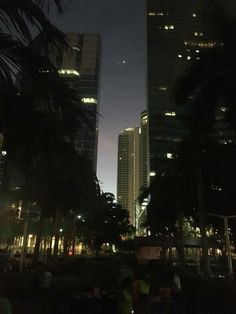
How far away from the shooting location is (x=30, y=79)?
15.4ft

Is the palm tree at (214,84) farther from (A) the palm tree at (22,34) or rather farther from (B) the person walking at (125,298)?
(A) the palm tree at (22,34)

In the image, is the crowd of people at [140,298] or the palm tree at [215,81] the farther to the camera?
the palm tree at [215,81]

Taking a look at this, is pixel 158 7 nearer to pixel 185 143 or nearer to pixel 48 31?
pixel 185 143

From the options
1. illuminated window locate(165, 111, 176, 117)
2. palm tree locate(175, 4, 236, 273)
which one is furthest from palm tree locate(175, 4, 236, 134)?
illuminated window locate(165, 111, 176, 117)

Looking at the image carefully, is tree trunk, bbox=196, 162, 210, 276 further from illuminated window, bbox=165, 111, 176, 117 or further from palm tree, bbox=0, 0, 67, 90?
illuminated window, bbox=165, 111, 176, 117

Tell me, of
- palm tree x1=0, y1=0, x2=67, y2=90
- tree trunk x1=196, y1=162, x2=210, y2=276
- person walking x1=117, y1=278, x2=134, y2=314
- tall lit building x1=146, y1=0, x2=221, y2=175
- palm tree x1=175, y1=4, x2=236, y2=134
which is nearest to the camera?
palm tree x1=0, y1=0, x2=67, y2=90

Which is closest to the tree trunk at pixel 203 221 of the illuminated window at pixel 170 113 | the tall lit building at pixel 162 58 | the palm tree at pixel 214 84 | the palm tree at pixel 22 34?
the palm tree at pixel 214 84

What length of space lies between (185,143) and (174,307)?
69.7 feet

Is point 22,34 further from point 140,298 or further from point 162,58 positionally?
point 162,58

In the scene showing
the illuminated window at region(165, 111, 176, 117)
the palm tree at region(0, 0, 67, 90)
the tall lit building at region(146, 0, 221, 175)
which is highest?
the tall lit building at region(146, 0, 221, 175)

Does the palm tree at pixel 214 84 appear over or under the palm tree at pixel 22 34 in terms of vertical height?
over

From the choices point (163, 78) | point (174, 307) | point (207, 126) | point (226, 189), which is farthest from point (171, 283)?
point (163, 78)

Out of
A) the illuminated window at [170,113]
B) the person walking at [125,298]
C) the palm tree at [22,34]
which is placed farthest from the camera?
the illuminated window at [170,113]

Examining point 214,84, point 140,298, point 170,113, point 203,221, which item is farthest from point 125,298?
point 170,113
